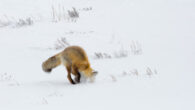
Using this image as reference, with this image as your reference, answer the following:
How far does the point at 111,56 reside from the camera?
19.2ft

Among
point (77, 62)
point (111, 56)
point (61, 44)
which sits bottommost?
point (111, 56)

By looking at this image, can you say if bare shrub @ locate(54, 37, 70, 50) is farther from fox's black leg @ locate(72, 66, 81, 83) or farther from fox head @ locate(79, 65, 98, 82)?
fox head @ locate(79, 65, 98, 82)

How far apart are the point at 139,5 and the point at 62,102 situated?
19.8ft

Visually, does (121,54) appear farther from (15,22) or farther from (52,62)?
(15,22)

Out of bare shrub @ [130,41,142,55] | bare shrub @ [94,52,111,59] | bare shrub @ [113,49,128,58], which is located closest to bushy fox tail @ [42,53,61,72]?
bare shrub @ [94,52,111,59]

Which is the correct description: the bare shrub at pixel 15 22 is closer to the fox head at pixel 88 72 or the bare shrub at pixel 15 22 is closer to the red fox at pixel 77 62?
the red fox at pixel 77 62

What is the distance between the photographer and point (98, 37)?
23.1 feet

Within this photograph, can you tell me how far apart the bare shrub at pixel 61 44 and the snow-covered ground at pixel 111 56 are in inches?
1.0

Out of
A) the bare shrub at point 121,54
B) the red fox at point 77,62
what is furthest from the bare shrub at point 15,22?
the red fox at point 77,62

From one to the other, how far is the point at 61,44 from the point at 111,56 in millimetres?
1205

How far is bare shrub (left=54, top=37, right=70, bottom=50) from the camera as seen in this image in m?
6.55

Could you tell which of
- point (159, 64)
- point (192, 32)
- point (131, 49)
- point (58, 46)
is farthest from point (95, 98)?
point (192, 32)

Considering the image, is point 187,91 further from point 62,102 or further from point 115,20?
point 115,20

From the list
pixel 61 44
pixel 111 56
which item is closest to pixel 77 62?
pixel 111 56
